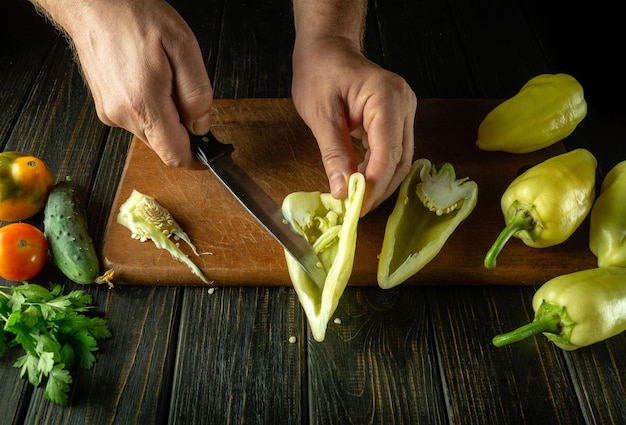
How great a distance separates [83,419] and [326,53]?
3.89ft

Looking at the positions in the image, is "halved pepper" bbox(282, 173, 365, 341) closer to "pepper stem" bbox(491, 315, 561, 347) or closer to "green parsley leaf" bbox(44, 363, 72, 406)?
"pepper stem" bbox(491, 315, 561, 347)

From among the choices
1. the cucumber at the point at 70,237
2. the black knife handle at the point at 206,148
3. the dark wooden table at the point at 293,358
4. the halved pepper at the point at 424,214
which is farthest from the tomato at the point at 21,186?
the halved pepper at the point at 424,214

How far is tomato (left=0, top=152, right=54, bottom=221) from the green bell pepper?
131cm

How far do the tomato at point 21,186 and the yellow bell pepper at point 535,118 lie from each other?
1344 millimetres

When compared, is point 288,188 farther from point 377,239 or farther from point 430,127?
point 430,127

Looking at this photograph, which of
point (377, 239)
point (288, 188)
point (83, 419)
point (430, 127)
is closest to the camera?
point (83, 419)

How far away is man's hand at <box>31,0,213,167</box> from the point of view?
1448 mm

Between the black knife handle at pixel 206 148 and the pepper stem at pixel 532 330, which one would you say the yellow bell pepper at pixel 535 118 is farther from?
the black knife handle at pixel 206 148

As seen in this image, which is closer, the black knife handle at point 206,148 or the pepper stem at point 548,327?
the pepper stem at point 548,327

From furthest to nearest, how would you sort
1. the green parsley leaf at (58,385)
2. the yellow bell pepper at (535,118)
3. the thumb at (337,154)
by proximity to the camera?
the yellow bell pepper at (535,118), the thumb at (337,154), the green parsley leaf at (58,385)

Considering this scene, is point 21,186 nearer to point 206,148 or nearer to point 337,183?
point 206,148

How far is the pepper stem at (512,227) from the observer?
1.51 m

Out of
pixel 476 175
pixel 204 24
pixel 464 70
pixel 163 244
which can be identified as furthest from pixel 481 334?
pixel 204 24

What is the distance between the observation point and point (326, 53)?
177 centimetres
